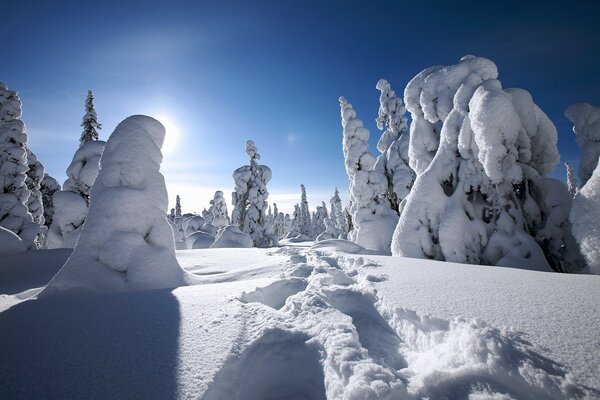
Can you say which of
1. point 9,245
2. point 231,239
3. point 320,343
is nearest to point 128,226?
point 320,343

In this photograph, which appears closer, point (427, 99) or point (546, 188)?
point (546, 188)

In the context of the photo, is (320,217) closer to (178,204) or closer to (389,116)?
(178,204)

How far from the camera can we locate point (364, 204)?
16.7m

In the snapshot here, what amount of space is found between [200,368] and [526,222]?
8.34 m

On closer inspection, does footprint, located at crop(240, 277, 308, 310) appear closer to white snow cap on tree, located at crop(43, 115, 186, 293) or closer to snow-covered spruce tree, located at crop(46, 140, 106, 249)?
white snow cap on tree, located at crop(43, 115, 186, 293)

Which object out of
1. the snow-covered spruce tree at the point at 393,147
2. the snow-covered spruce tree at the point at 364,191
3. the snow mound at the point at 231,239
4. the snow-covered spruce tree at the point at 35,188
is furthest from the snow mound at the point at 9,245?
the snow-covered spruce tree at the point at 393,147

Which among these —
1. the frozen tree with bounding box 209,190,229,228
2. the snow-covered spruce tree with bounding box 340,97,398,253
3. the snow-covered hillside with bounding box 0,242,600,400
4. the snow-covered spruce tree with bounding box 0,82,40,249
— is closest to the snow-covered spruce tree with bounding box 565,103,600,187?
the snow-covered hillside with bounding box 0,242,600,400

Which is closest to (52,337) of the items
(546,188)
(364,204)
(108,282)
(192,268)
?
(108,282)

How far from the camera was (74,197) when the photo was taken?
11.6 metres

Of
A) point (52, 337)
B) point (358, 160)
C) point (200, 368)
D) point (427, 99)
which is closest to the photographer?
point (200, 368)

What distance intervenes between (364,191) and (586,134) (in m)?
Result: 11.4

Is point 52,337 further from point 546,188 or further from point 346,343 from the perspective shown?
point 546,188

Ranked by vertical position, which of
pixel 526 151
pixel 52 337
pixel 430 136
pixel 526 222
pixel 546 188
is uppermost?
pixel 430 136

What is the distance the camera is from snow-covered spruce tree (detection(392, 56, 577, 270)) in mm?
6469
